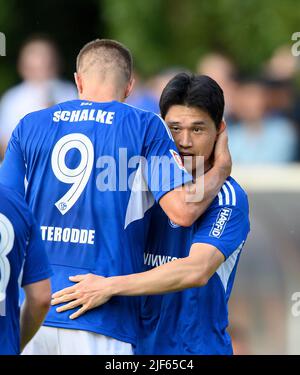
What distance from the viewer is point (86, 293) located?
17.4ft

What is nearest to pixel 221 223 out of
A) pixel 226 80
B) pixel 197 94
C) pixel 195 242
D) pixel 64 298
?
pixel 195 242

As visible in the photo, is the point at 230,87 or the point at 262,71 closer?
the point at 230,87

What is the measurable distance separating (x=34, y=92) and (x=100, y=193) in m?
6.77

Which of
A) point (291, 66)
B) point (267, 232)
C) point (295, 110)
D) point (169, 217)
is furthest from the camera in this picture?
point (291, 66)

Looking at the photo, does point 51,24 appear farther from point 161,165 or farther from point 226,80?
point 161,165

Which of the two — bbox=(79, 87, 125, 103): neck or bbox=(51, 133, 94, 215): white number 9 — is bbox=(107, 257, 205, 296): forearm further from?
bbox=(79, 87, 125, 103): neck

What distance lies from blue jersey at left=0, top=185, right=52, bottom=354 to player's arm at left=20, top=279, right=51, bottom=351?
0.14 feet

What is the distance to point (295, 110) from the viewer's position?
11375 millimetres

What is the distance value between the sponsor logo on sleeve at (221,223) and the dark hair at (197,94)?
0.49 metres

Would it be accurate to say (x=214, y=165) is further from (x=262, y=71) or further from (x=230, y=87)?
(x=262, y=71)

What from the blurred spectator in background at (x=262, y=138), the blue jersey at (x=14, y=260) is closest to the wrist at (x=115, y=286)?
the blue jersey at (x=14, y=260)

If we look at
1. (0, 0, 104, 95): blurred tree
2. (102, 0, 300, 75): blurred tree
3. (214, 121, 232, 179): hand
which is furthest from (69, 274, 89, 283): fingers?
(0, 0, 104, 95): blurred tree

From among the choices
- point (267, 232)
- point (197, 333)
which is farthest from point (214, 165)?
point (267, 232)
